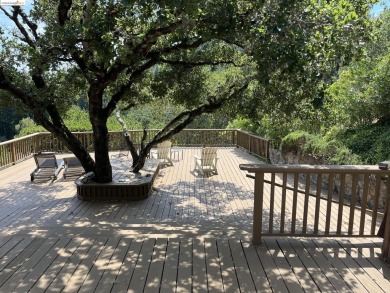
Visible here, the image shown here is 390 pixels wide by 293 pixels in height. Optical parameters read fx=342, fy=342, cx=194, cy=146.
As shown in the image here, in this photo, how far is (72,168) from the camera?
8844mm

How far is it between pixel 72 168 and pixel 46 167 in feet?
2.20

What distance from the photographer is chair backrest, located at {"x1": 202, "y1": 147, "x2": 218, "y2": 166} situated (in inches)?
357

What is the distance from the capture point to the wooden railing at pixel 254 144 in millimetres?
11094

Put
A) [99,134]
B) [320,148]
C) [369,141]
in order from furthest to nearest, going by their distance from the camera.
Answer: [320,148] < [369,141] < [99,134]

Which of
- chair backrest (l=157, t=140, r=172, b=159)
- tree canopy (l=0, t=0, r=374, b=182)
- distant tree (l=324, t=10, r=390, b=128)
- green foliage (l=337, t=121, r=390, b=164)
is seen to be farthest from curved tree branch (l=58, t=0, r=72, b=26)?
green foliage (l=337, t=121, r=390, b=164)

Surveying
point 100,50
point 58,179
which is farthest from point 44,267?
point 58,179

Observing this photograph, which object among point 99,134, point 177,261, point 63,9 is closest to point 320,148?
point 99,134

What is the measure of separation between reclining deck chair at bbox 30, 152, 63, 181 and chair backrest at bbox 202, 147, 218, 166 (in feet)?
12.4

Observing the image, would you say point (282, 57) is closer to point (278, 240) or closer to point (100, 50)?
point (278, 240)

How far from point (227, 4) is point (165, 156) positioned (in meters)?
6.84

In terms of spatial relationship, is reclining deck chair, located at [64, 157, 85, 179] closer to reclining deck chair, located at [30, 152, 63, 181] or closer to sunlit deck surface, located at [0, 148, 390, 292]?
reclining deck chair, located at [30, 152, 63, 181]

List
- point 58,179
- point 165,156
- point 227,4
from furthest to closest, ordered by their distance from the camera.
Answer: point 165,156 < point 58,179 < point 227,4

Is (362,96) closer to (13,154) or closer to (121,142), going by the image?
(121,142)

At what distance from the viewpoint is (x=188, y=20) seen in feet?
12.2
